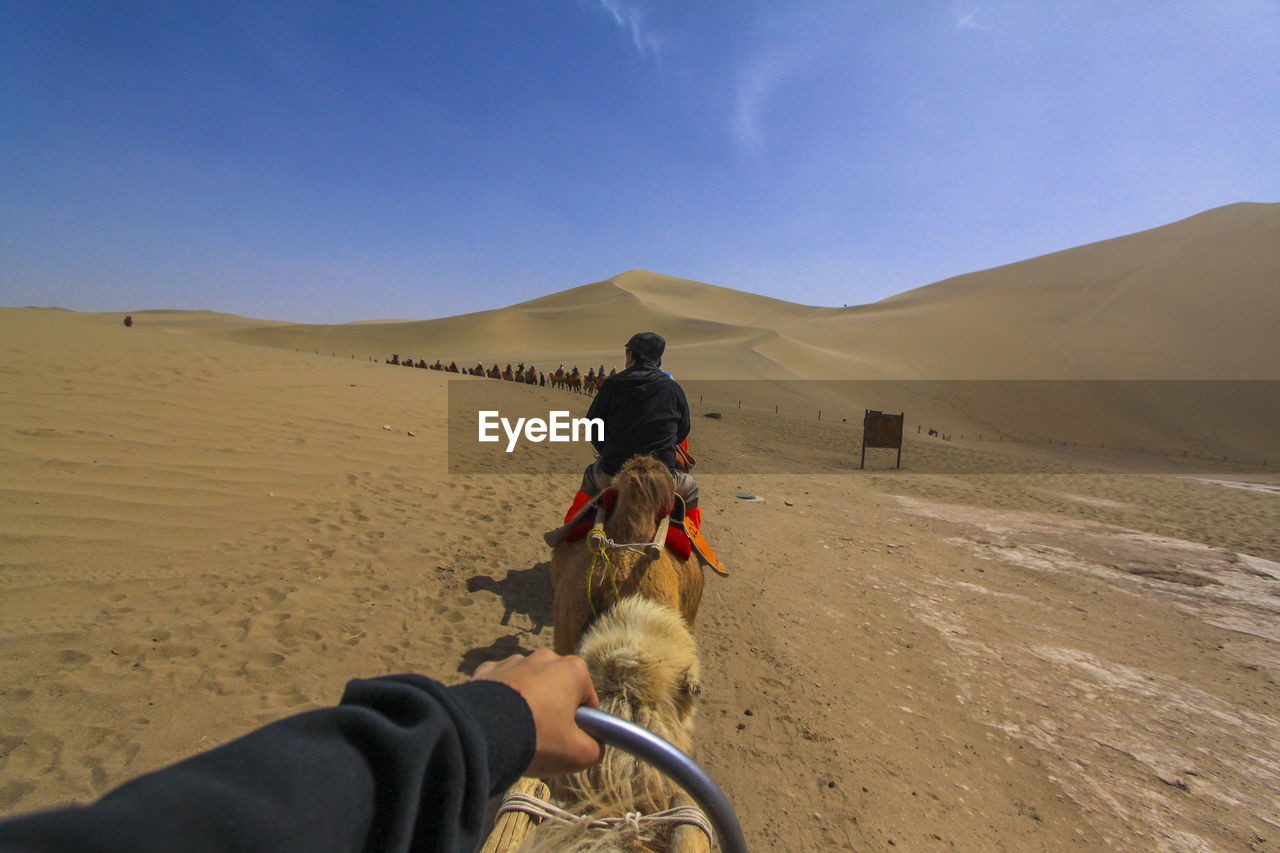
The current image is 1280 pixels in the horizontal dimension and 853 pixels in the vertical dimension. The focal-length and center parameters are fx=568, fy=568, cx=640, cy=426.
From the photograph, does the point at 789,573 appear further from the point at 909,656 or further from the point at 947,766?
the point at 947,766

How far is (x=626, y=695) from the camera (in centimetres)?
181

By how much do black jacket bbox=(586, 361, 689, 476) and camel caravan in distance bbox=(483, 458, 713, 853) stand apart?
108 centimetres

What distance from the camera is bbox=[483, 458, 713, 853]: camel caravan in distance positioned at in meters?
1.55

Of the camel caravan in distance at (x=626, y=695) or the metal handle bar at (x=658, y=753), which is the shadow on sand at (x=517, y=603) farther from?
the metal handle bar at (x=658, y=753)

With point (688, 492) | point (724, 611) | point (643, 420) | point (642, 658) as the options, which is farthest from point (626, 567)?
point (724, 611)

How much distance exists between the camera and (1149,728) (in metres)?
4.06

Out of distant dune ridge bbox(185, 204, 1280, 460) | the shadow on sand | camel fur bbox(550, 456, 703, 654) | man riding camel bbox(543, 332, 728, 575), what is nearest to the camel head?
camel fur bbox(550, 456, 703, 654)

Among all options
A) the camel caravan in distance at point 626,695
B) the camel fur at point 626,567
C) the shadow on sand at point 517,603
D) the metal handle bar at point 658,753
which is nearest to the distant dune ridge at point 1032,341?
the shadow on sand at point 517,603

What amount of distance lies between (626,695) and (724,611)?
404 centimetres

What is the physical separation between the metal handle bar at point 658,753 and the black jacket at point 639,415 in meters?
2.91

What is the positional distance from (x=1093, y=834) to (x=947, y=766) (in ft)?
2.37

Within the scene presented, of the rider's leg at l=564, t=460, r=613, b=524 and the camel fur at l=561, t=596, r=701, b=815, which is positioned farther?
the rider's leg at l=564, t=460, r=613, b=524

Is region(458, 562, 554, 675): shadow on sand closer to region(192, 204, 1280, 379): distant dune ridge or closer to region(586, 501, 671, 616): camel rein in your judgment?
region(586, 501, 671, 616): camel rein

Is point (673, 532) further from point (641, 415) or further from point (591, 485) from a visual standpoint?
point (591, 485)
